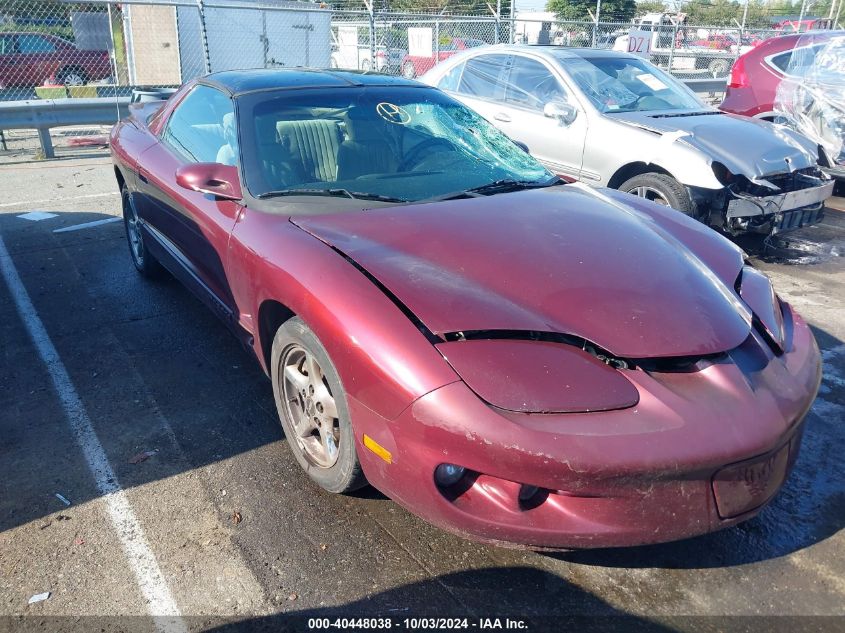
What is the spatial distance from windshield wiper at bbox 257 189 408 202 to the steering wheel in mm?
338

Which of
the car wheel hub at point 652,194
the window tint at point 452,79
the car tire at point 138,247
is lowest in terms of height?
the car tire at point 138,247

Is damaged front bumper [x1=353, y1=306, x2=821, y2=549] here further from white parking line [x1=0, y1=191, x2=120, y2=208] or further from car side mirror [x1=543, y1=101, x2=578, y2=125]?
white parking line [x1=0, y1=191, x2=120, y2=208]

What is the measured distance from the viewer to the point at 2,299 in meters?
4.80

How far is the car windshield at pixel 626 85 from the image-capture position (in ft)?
21.1

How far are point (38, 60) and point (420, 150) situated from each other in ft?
56.8

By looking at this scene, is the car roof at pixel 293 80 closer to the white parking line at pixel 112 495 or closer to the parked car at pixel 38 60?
the white parking line at pixel 112 495

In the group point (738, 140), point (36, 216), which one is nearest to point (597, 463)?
point (738, 140)

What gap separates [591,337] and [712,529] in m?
0.69

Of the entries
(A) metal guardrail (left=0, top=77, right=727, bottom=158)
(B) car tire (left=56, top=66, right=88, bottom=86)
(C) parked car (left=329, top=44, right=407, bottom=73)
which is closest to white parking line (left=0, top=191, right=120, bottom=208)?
(A) metal guardrail (left=0, top=77, right=727, bottom=158)

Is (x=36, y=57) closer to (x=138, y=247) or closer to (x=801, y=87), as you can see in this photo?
(x=138, y=247)

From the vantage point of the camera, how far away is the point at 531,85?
6.79 meters

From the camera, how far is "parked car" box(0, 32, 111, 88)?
1681cm

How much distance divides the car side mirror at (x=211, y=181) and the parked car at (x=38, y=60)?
16.0 meters

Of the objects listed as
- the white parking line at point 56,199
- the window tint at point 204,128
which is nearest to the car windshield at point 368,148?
the window tint at point 204,128
